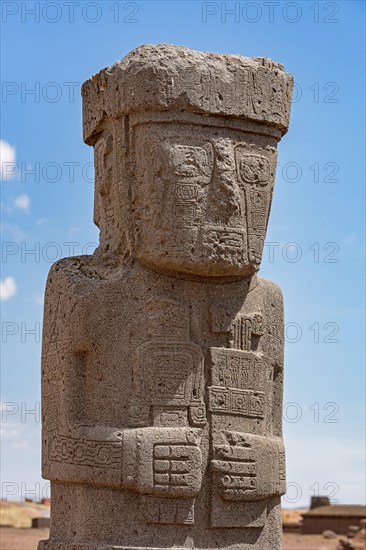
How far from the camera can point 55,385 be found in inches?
313

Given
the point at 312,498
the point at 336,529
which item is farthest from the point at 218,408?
the point at 312,498

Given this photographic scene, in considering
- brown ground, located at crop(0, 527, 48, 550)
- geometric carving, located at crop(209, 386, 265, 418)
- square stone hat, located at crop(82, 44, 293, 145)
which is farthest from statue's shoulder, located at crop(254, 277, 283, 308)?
brown ground, located at crop(0, 527, 48, 550)

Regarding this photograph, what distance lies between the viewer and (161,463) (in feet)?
24.6

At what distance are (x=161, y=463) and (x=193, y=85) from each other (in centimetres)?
272

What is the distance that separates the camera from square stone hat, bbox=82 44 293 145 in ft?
25.6

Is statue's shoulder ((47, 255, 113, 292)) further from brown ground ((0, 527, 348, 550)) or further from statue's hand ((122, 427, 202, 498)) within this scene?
brown ground ((0, 527, 348, 550))

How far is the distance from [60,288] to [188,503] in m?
1.84

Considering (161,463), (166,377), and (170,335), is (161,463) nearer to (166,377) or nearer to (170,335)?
(166,377)

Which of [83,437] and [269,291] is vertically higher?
[269,291]

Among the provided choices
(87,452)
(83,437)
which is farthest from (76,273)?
(87,452)

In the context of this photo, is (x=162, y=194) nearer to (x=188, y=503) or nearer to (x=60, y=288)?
(x=60, y=288)

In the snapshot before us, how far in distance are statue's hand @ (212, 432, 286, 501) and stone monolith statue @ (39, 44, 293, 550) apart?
11 millimetres

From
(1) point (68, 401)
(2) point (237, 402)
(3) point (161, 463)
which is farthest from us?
(2) point (237, 402)

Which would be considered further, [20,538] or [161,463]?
[20,538]
